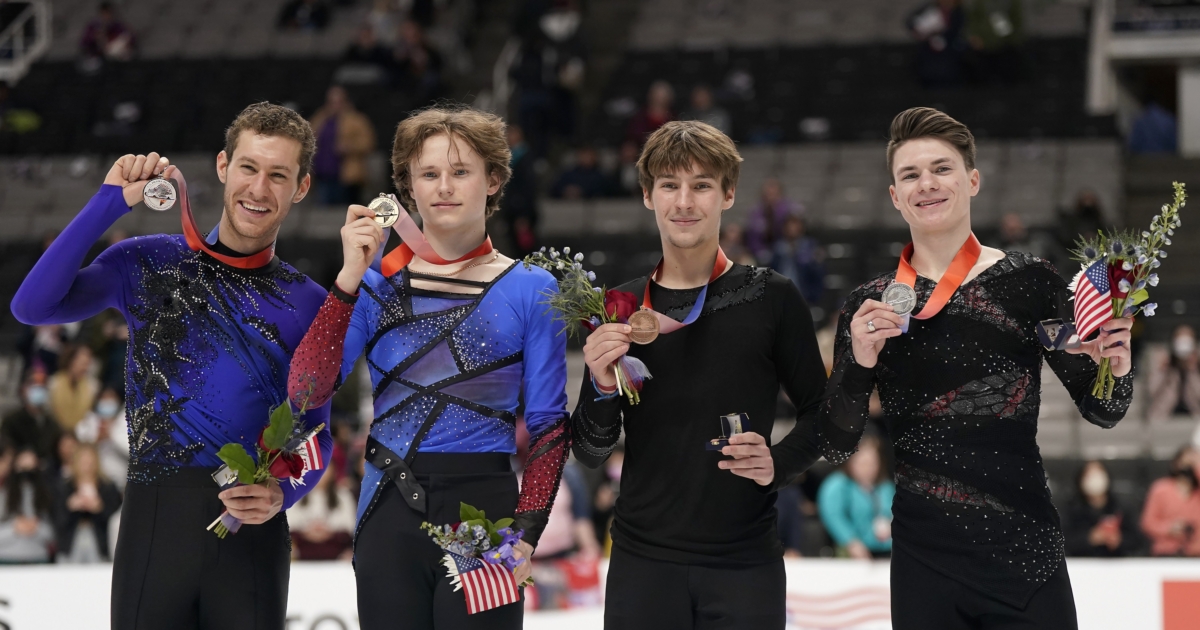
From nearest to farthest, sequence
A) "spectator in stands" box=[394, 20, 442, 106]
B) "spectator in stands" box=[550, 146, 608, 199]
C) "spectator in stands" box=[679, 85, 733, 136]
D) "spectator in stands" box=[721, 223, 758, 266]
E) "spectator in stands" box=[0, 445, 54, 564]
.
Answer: "spectator in stands" box=[0, 445, 54, 564] → "spectator in stands" box=[721, 223, 758, 266] → "spectator in stands" box=[679, 85, 733, 136] → "spectator in stands" box=[550, 146, 608, 199] → "spectator in stands" box=[394, 20, 442, 106]

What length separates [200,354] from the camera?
385 cm

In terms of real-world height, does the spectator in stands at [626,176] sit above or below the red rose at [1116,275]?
above

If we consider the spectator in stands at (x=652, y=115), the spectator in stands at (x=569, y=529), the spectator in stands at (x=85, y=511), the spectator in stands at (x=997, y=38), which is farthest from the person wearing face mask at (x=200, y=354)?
the spectator in stands at (x=997, y=38)

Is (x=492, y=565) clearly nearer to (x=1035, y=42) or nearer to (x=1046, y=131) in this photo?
(x=1046, y=131)

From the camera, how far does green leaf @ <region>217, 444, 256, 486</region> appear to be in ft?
11.8

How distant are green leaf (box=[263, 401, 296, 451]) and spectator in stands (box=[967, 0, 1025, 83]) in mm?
12835

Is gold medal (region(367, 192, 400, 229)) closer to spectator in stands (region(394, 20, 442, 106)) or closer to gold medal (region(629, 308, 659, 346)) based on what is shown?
gold medal (region(629, 308, 659, 346))

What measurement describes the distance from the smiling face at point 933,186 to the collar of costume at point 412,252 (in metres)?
1.26

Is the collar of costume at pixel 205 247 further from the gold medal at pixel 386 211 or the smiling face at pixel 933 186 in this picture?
the smiling face at pixel 933 186

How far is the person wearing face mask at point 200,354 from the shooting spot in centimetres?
367

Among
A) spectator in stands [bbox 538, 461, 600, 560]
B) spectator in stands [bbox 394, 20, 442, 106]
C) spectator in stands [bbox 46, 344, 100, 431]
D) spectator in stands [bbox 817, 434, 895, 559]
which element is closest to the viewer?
spectator in stands [bbox 817, 434, 895, 559]

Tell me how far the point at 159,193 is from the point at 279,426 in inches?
31.1

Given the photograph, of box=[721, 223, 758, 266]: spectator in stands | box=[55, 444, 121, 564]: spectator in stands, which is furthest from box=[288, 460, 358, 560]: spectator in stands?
box=[721, 223, 758, 266]: spectator in stands

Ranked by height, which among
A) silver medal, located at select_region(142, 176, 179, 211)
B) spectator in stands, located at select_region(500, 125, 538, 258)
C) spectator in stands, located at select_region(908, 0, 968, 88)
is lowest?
silver medal, located at select_region(142, 176, 179, 211)
